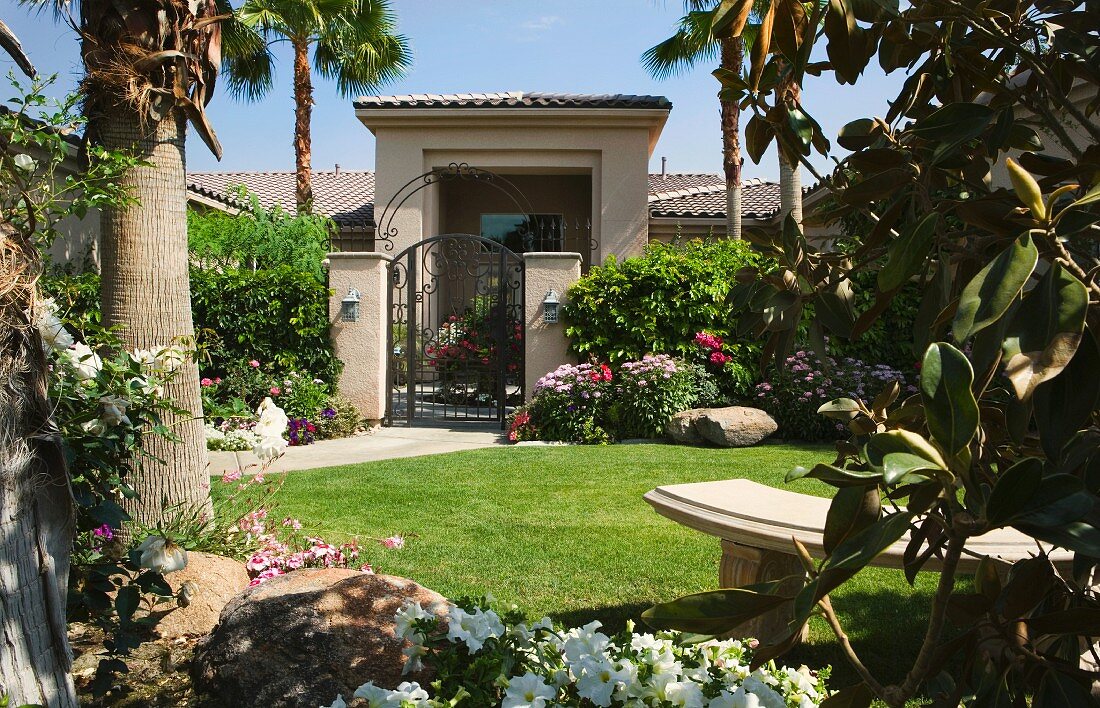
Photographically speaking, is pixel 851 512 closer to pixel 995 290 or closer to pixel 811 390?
pixel 995 290

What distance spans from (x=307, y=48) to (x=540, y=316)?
9.38 meters

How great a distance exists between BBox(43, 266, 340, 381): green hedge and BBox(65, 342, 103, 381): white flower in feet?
30.0

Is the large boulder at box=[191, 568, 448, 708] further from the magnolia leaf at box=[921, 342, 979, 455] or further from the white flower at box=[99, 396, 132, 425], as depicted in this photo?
the magnolia leaf at box=[921, 342, 979, 455]

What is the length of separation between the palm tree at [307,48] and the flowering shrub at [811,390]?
1014cm

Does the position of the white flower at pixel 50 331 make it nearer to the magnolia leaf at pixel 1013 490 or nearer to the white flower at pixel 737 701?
the white flower at pixel 737 701

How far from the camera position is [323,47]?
1864 cm

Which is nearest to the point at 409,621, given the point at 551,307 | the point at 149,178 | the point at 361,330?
the point at 149,178

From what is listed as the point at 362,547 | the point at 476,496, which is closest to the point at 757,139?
the point at 362,547

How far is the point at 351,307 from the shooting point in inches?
473

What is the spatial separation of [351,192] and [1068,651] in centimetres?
2262

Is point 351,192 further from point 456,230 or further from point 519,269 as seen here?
point 519,269

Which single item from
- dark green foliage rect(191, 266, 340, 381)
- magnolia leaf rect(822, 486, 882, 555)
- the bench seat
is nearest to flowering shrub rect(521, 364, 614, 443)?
dark green foliage rect(191, 266, 340, 381)

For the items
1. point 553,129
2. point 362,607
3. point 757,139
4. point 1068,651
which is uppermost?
point 553,129

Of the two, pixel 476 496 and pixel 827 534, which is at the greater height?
pixel 827 534
